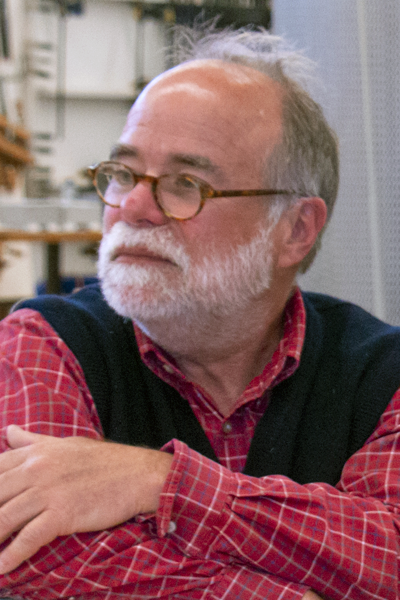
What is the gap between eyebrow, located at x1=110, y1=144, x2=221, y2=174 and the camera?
0.99m

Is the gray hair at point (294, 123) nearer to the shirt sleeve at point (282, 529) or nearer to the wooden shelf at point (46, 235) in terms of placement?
the shirt sleeve at point (282, 529)

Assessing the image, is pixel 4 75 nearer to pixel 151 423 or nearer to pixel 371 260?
pixel 371 260

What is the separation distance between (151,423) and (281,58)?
785mm

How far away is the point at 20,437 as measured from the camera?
0.77 metres

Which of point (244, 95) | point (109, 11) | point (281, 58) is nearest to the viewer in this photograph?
point (244, 95)

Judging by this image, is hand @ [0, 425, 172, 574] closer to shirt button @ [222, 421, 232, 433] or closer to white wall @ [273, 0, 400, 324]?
shirt button @ [222, 421, 232, 433]

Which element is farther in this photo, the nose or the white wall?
the white wall

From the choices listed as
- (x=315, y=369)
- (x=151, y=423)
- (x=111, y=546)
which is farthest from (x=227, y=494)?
(x=315, y=369)

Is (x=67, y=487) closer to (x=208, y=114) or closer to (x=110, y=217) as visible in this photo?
(x=110, y=217)

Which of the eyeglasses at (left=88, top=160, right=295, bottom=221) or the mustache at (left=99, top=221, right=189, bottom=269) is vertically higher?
the eyeglasses at (left=88, top=160, right=295, bottom=221)

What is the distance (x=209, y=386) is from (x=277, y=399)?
148mm

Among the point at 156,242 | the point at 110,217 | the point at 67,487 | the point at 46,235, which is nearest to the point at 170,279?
the point at 156,242

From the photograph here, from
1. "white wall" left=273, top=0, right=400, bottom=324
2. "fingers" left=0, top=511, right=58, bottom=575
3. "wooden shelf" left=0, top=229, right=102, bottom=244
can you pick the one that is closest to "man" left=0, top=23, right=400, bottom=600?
"fingers" left=0, top=511, right=58, bottom=575

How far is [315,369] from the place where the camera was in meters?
1.07
